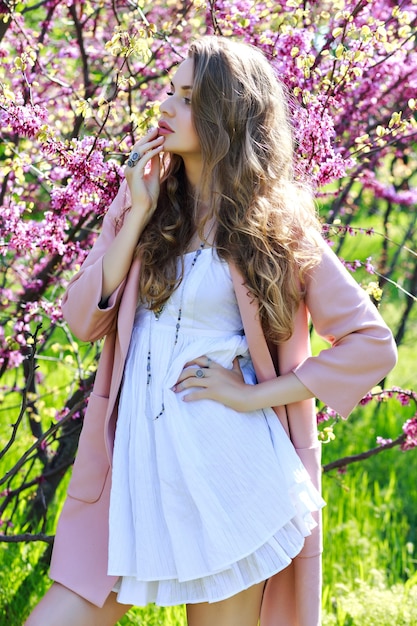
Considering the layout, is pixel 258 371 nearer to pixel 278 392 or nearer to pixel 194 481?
pixel 278 392

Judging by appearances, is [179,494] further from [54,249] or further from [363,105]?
[363,105]

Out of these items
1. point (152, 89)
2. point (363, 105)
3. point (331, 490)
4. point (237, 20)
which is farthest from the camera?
point (331, 490)

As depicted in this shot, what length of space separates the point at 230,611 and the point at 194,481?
351 mm

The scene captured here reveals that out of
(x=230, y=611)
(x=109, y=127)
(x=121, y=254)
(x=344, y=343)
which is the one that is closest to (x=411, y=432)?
(x=344, y=343)

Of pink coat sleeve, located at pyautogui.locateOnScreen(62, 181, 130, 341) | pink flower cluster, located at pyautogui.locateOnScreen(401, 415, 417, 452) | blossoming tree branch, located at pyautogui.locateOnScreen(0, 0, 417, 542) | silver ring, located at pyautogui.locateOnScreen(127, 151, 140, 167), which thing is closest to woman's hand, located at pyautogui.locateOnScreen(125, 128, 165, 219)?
silver ring, located at pyautogui.locateOnScreen(127, 151, 140, 167)

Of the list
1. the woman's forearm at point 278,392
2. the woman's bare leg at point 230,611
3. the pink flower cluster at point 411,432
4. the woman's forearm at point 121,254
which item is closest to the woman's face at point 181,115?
the woman's forearm at point 121,254

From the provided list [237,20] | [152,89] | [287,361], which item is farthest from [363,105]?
[287,361]

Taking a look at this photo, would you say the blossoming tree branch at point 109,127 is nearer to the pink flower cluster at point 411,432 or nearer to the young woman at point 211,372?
the pink flower cluster at point 411,432

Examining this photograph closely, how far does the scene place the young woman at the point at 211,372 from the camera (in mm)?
Result: 2193

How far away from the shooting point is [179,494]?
2188mm

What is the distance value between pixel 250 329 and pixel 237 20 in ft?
4.70

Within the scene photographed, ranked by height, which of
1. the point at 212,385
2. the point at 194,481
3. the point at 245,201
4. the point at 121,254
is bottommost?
the point at 194,481

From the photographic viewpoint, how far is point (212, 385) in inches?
88.4

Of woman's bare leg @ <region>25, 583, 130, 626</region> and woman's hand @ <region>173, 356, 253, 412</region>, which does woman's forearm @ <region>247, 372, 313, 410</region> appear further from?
woman's bare leg @ <region>25, 583, 130, 626</region>
